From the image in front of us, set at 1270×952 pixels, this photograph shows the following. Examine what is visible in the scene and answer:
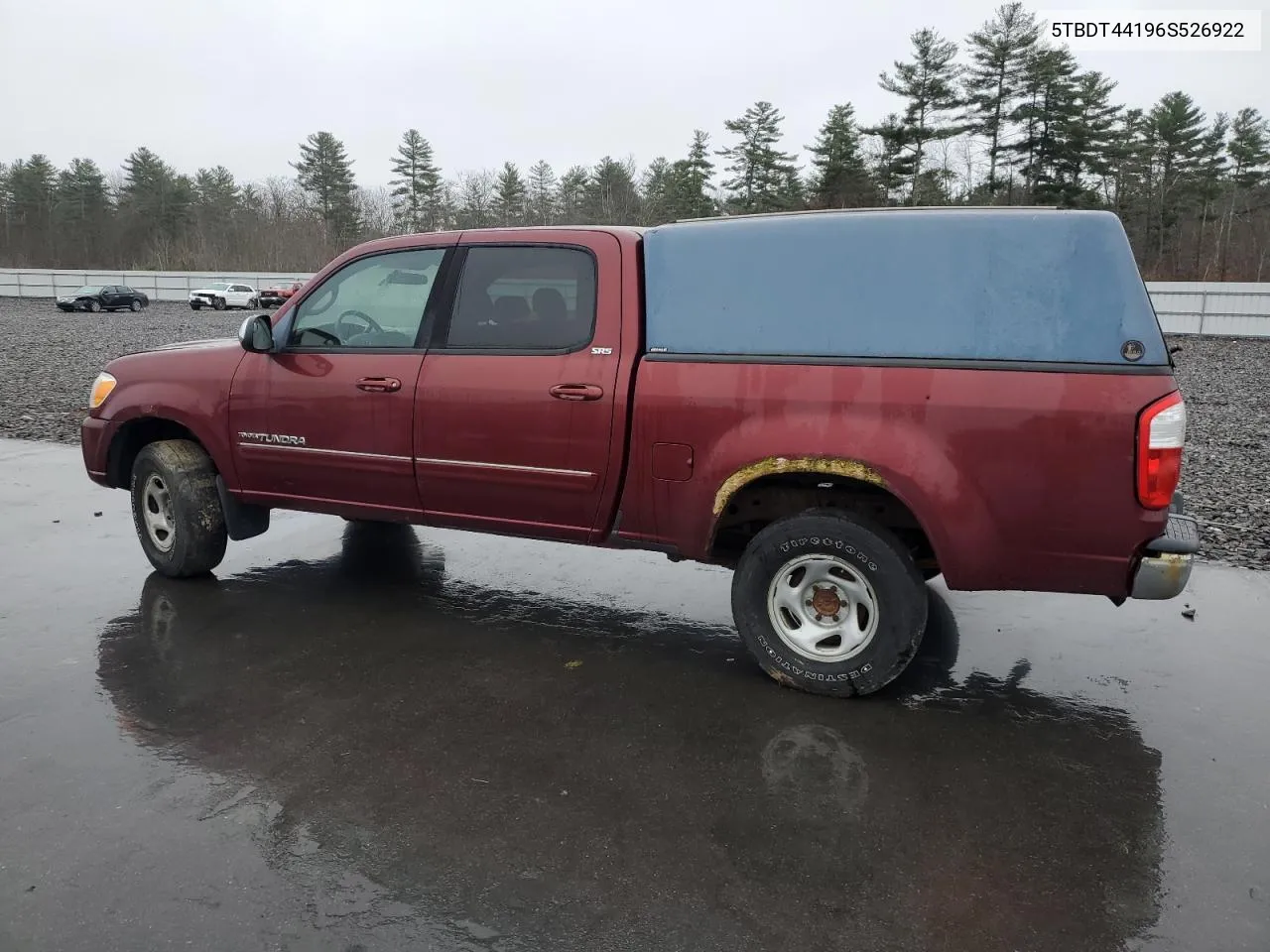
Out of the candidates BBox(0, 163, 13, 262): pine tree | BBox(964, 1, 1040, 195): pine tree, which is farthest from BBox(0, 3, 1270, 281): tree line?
BBox(0, 163, 13, 262): pine tree

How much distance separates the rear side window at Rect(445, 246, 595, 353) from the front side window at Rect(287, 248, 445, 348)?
9.9 inches

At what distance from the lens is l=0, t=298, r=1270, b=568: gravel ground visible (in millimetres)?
7078

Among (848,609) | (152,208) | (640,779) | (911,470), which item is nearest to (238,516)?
(640,779)

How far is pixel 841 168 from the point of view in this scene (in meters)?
44.2

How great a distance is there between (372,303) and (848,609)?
2984 mm

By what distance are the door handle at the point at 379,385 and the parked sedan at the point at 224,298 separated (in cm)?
4235

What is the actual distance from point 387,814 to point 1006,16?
47.9 meters

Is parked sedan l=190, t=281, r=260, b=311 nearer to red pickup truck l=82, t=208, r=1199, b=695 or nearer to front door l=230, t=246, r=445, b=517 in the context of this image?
front door l=230, t=246, r=445, b=517

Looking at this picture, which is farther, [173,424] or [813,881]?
[173,424]

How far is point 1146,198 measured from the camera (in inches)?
1832

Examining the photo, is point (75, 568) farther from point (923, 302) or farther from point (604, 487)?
point (923, 302)

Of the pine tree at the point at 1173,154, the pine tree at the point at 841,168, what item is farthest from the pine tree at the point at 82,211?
the pine tree at the point at 1173,154

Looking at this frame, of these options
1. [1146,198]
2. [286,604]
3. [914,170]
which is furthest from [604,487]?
[1146,198]

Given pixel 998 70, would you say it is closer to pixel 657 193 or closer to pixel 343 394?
pixel 657 193
